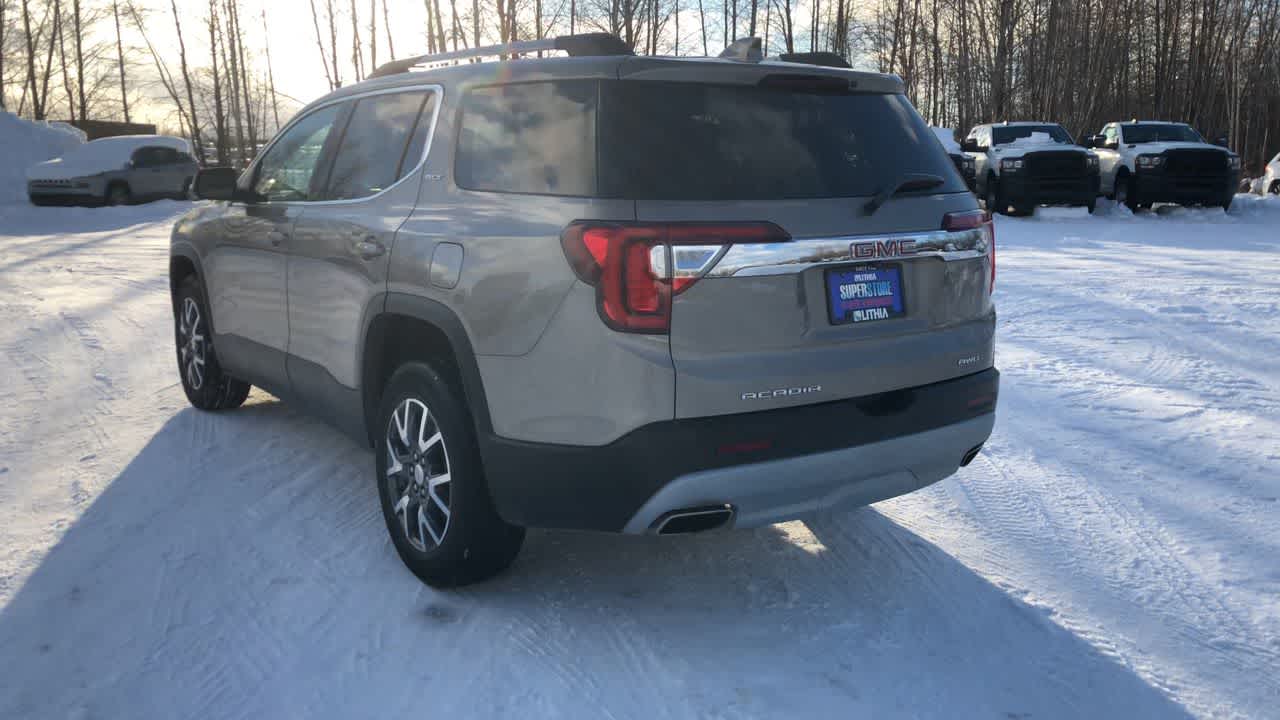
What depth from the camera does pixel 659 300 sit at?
9.59ft

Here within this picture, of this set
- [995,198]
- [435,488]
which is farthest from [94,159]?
[435,488]

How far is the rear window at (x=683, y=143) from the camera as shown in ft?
9.95

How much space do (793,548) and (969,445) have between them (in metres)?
0.92

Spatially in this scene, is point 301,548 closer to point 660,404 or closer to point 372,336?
point 372,336

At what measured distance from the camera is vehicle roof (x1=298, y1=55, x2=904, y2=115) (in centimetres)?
312

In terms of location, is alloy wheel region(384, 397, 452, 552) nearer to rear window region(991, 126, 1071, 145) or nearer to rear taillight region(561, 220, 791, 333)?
rear taillight region(561, 220, 791, 333)

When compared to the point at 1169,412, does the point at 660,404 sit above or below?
above

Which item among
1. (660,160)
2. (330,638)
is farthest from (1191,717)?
(330,638)

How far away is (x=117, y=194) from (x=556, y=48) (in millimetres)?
23918

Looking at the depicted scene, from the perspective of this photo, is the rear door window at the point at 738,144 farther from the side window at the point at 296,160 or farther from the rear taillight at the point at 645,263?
the side window at the point at 296,160

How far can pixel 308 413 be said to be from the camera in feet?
15.9

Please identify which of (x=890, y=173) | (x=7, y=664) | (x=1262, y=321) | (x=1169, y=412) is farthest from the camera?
(x=1262, y=321)


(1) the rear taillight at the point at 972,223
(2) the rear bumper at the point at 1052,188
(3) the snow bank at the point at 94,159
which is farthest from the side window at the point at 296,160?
(3) the snow bank at the point at 94,159

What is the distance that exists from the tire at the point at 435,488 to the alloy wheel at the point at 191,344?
8.74ft
